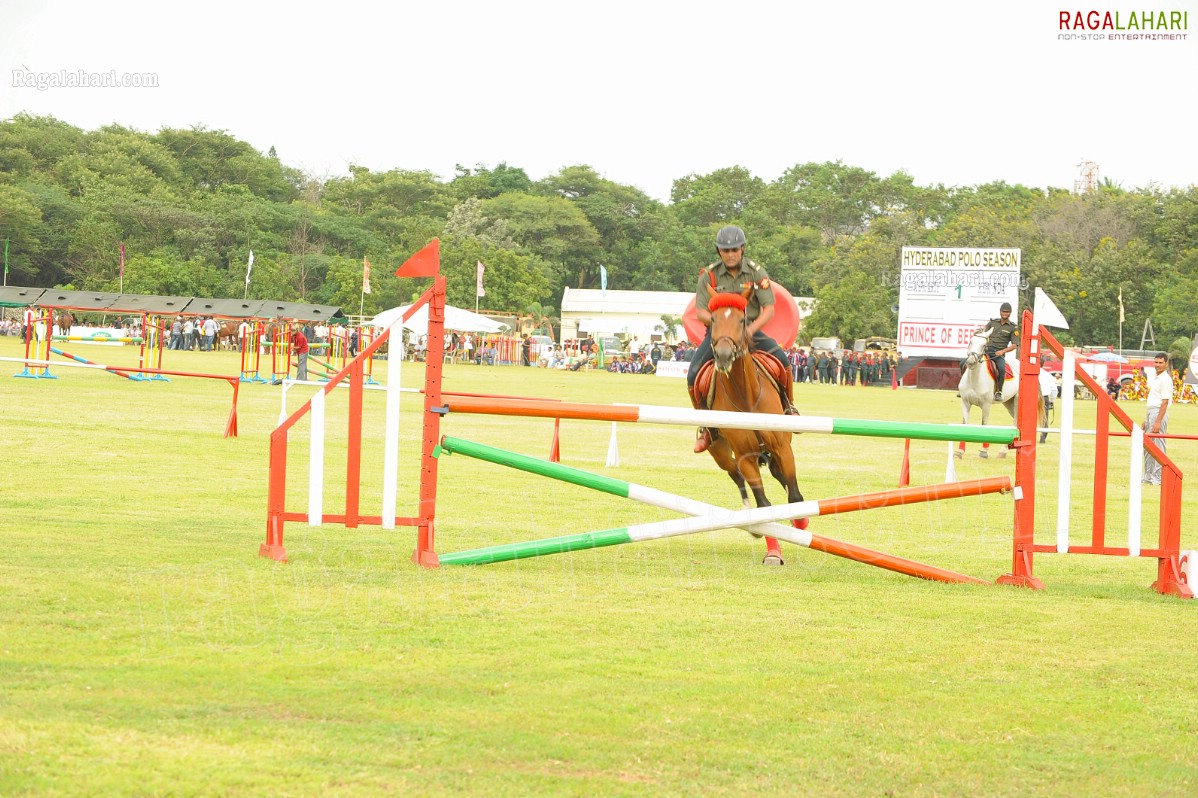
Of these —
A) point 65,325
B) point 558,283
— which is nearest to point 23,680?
point 65,325

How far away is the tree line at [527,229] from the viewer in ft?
283

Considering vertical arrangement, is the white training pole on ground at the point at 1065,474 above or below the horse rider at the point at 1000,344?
below

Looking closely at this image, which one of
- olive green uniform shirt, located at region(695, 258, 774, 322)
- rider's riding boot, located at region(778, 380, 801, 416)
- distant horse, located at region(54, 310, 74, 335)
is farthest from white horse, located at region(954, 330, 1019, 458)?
distant horse, located at region(54, 310, 74, 335)

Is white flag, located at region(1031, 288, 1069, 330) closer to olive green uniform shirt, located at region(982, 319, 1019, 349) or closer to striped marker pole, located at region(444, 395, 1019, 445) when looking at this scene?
striped marker pole, located at region(444, 395, 1019, 445)

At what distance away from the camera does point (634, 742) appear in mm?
5305

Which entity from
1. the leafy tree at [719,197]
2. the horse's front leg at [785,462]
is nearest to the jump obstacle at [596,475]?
the horse's front leg at [785,462]

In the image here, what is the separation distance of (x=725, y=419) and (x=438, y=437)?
209 cm

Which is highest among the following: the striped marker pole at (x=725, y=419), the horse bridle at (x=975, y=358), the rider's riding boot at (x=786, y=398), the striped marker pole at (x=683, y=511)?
the horse bridle at (x=975, y=358)

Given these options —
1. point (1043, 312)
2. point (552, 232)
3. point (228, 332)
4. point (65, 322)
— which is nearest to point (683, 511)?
point (1043, 312)

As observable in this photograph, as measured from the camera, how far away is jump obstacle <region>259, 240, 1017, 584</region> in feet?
29.3

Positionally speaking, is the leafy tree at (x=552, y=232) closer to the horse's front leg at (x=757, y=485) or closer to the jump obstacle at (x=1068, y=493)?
the horse's front leg at (x=757, y=485)

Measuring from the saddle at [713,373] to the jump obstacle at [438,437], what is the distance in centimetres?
166

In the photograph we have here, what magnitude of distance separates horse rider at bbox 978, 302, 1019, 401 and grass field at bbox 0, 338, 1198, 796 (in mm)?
10734

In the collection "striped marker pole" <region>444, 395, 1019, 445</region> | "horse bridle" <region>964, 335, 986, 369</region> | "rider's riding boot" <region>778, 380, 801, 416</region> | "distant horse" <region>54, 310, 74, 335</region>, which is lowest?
"striped marker pole" <region>444, 395, 1019, 445</region>
